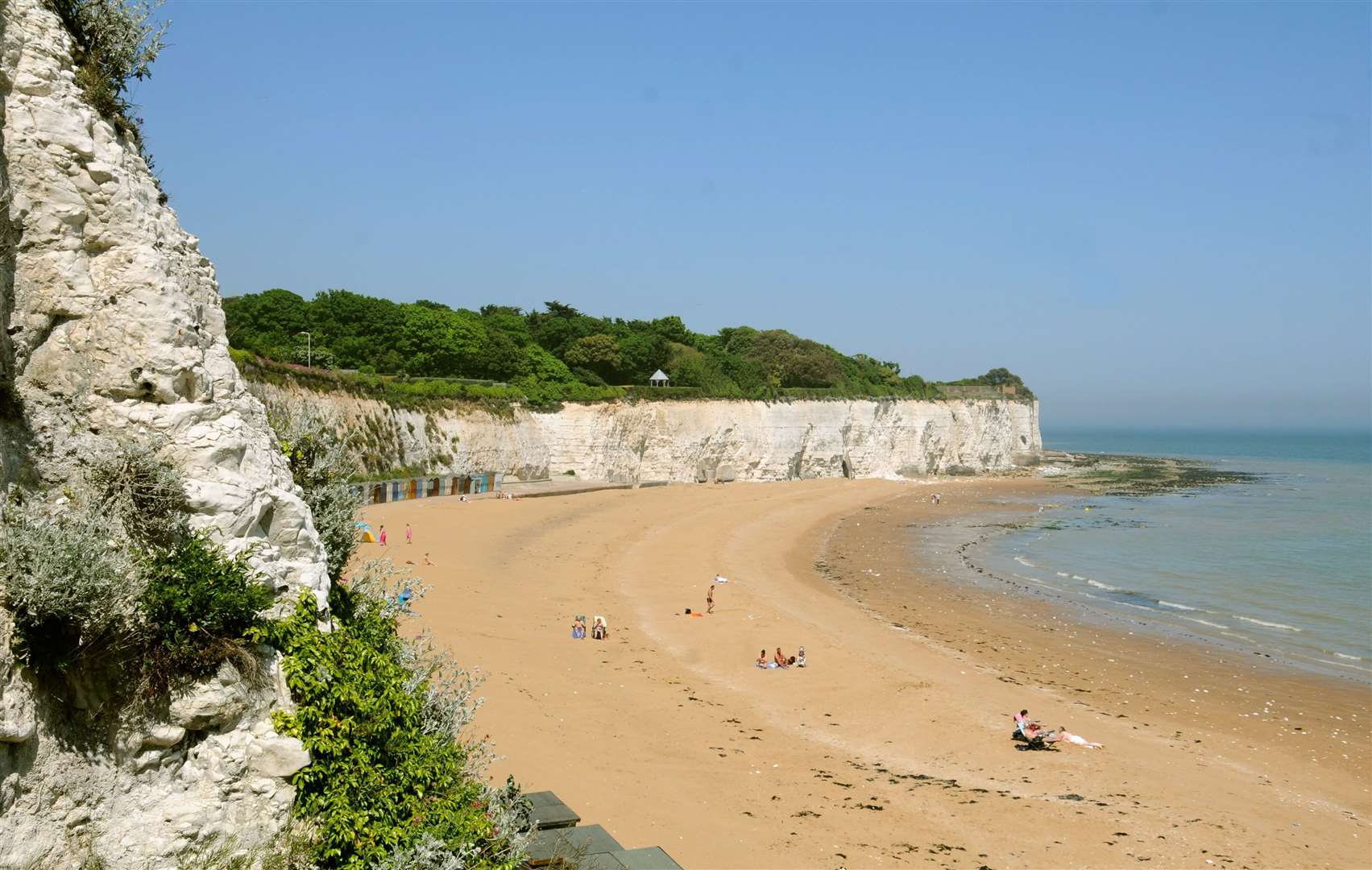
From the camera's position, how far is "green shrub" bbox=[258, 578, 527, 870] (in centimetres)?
566

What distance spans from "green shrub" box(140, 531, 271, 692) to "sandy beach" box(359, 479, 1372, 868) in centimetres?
496

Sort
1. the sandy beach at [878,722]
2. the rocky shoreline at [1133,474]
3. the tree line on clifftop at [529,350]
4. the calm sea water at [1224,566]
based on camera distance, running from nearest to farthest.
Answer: the sandy beach at [878,722]
the calm sea water at [1224,566]
the tree line on clifftop at [529,350]
the rocky shoreline at [1133,474]

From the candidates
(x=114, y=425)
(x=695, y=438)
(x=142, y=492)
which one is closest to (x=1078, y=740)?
(x=142, y=492)

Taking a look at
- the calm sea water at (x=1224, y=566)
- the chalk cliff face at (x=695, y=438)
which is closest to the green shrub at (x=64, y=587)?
the chalk cliff face at (x=695, y=438)

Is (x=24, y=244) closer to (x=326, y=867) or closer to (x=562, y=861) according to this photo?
(x=326, y=867)

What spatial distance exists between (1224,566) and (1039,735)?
75.8 ft

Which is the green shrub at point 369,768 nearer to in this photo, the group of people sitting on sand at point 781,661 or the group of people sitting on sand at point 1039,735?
the group of people sitting on sand at point 1039,735

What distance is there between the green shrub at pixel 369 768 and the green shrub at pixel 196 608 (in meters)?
0.29

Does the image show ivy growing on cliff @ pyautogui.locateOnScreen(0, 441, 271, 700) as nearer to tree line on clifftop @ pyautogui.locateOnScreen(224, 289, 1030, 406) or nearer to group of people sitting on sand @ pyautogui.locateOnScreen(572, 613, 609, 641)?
group of people sitting on sand @ pyautogui.locateOnScreen(572, 613, 609, 641)

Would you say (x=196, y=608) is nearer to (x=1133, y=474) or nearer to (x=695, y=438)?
(x=695, y=438)

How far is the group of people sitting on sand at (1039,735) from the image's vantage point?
45.5 ft

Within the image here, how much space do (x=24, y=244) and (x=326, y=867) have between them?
4.45 meters

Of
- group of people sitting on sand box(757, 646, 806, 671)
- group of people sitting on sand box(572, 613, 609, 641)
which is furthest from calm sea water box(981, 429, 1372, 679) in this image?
group of people sitting on sand box(572, 613, 609, 641)

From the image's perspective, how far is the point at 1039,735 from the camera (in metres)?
13.9
